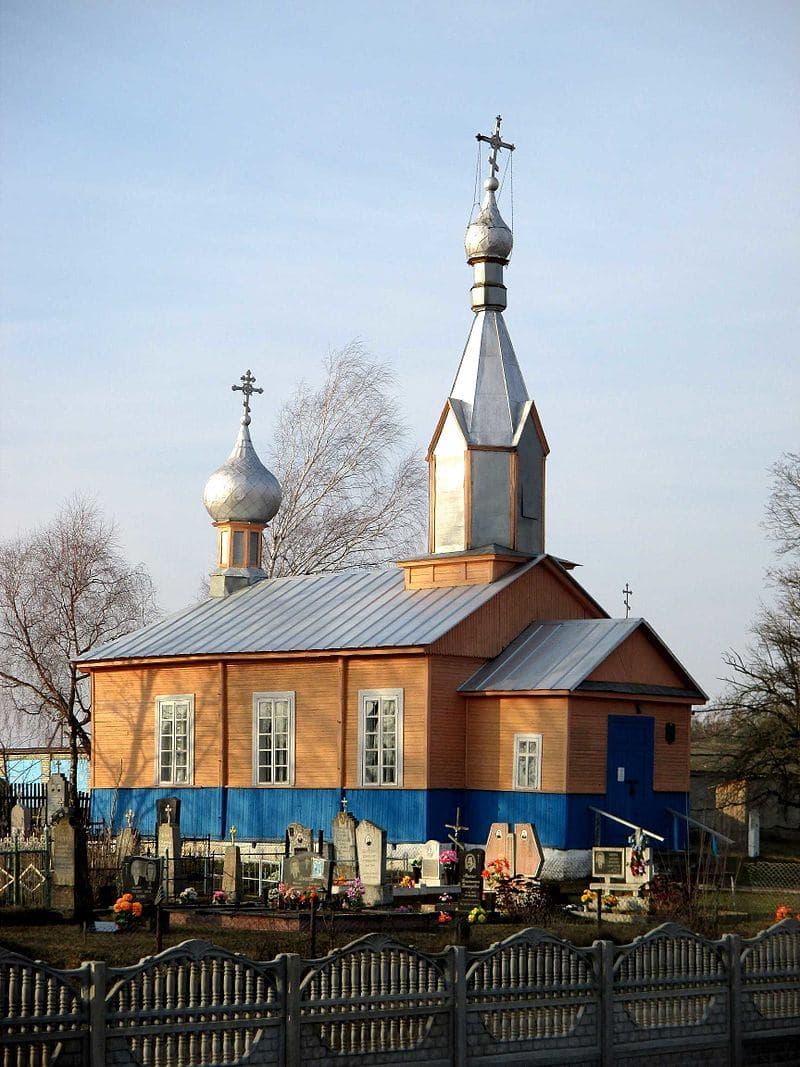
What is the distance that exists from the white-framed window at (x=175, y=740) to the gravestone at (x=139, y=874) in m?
6.80

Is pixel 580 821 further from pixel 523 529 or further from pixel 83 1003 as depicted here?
pixel 83 1003

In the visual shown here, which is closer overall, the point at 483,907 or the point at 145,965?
the point at 145,965

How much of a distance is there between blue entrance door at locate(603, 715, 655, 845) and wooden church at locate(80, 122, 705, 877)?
0.14 ft

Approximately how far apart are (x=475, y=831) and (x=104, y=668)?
28.2ft

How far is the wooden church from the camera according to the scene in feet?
81.2

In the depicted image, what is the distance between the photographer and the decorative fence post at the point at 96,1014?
9.21m

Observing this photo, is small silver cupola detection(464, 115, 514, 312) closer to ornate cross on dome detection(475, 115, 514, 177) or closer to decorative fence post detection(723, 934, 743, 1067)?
ornate cross on dome detection(475, 115, 514, 177)

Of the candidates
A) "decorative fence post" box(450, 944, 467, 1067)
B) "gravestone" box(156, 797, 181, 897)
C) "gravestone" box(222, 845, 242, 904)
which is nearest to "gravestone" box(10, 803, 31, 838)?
"gravestone" box(156, 797, 181, 897)

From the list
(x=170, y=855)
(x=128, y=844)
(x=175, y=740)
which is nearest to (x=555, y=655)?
(x=170, y=855)

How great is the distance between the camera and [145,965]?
30.9ft

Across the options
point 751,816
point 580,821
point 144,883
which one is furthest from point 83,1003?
point 751,816

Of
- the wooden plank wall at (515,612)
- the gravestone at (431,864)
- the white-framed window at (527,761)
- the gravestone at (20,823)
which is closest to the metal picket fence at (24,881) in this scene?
the gravestone at (20,823)

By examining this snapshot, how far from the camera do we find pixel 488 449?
27.3 metres

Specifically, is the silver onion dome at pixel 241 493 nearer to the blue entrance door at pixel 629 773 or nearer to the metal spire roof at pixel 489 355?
the metal spire roof at pixel 489 355
